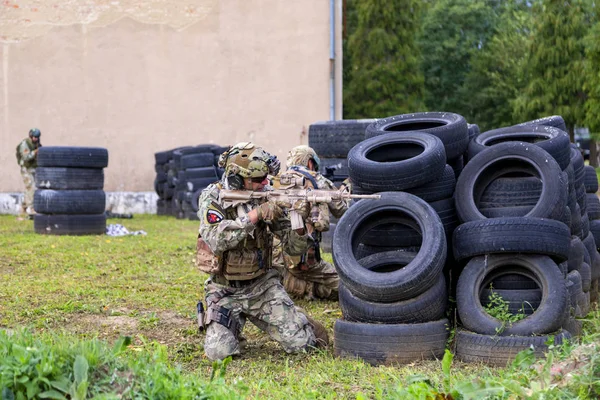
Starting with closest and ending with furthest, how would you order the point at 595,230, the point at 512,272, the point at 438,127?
the point at 512,272 → the point at 438,127 → the point at 595,230

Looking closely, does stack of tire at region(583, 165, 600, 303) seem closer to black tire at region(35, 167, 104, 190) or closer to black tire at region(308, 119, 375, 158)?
black tire at region(308, 119, 375, 158)

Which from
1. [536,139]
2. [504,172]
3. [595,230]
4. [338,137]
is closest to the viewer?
[504,172]

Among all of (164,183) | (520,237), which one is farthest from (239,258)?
(164,183)

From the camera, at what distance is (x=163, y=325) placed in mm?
7934

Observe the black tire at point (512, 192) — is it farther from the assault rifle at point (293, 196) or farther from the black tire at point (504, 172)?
the assault rifle at point (293, 196)

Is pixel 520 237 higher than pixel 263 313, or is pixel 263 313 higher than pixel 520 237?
pixel 520 237

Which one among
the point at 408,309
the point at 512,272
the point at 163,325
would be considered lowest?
the point at 163,325

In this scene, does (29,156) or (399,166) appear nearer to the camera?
(399,166)

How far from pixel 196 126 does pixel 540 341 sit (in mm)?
17858

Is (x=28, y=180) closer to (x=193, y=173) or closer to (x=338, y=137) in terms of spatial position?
(x=193, y=173)

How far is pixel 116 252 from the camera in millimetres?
13109

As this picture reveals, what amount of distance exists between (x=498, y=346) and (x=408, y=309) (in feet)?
2.21

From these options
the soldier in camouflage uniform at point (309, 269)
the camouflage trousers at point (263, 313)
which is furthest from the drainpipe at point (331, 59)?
the camouflage trousers at point (263, 313)

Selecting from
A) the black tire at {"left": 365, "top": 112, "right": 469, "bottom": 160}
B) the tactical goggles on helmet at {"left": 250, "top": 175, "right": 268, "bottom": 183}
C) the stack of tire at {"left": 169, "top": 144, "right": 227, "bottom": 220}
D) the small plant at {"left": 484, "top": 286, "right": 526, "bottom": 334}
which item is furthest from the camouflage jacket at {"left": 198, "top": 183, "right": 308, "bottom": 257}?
the stack of tire at {"left": 169, "top": 144, "right": 227, "bottom": 220}
